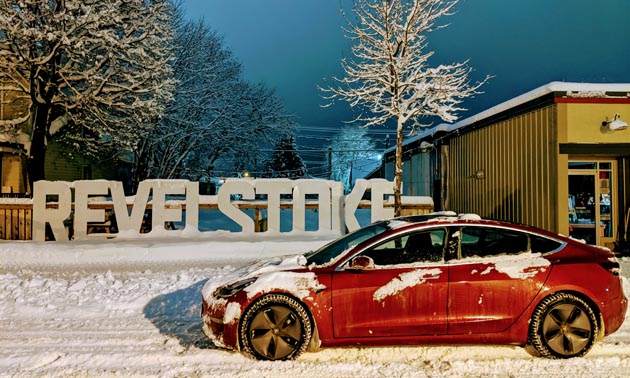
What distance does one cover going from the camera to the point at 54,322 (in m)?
6.36

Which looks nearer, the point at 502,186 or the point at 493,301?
the point at 493,301

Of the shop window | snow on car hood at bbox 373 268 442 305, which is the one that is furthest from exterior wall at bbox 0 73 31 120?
the shop window

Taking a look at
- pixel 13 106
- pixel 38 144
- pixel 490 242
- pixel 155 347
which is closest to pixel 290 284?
pixel 155 347

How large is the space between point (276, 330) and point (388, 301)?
4.01ft

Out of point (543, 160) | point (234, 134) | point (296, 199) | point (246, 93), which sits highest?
point (246, 93)

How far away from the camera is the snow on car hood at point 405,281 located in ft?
16.1

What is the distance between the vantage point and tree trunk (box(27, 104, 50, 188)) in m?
14.8

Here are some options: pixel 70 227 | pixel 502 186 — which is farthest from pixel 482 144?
pixel 70 227

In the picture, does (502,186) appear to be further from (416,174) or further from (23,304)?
(23,304)

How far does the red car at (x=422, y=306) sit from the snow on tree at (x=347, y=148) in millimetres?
65119

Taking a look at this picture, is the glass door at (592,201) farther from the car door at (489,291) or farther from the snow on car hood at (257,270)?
the snow on car hood at (257,270)

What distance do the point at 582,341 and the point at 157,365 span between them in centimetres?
447

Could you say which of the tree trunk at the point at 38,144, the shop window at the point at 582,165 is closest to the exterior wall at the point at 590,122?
the shop window at the point at 582,165

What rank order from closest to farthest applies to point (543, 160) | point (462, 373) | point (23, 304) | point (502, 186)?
point (462, 373) < point (23, 304) < point (543, 160) < point (502, 186)
